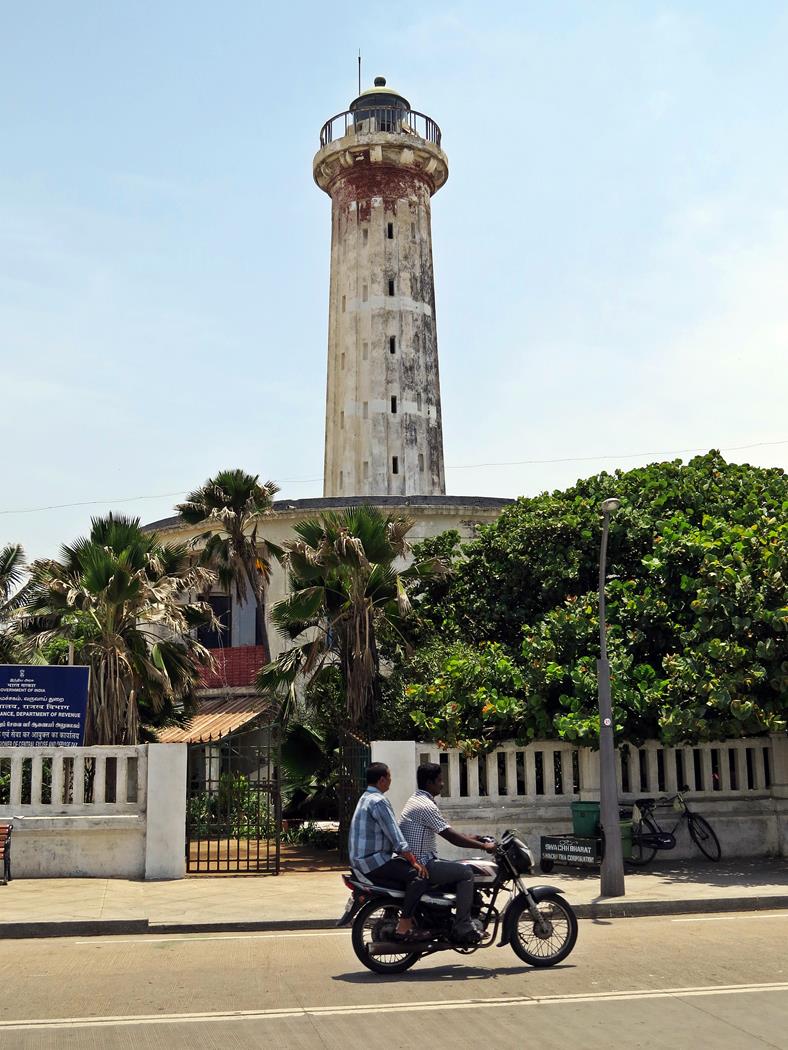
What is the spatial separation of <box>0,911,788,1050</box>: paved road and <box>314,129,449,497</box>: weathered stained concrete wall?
27244mm

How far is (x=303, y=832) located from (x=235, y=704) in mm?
8589

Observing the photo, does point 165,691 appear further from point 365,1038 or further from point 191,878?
point 365,1038

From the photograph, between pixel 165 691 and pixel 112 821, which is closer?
pixel 112 821

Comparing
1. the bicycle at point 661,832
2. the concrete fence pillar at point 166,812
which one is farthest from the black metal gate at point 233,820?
the bicycle at point 661,832

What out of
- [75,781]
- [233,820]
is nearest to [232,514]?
[233,820]

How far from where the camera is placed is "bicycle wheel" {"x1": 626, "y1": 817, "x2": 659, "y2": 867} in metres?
17.4

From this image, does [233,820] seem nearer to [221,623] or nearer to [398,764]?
[398,764]

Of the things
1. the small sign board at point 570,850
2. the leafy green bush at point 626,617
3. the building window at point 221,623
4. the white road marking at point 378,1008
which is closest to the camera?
the white road marking at point 378,1008

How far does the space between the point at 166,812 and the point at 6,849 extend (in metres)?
2.18

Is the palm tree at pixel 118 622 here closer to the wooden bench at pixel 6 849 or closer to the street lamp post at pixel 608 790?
the wooden bench at pixel 6 849

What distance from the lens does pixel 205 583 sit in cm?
2441

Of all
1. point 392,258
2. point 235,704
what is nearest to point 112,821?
point 235,704

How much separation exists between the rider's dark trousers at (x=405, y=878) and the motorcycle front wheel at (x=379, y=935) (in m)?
0.17

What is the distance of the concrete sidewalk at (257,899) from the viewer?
12.4 meters
